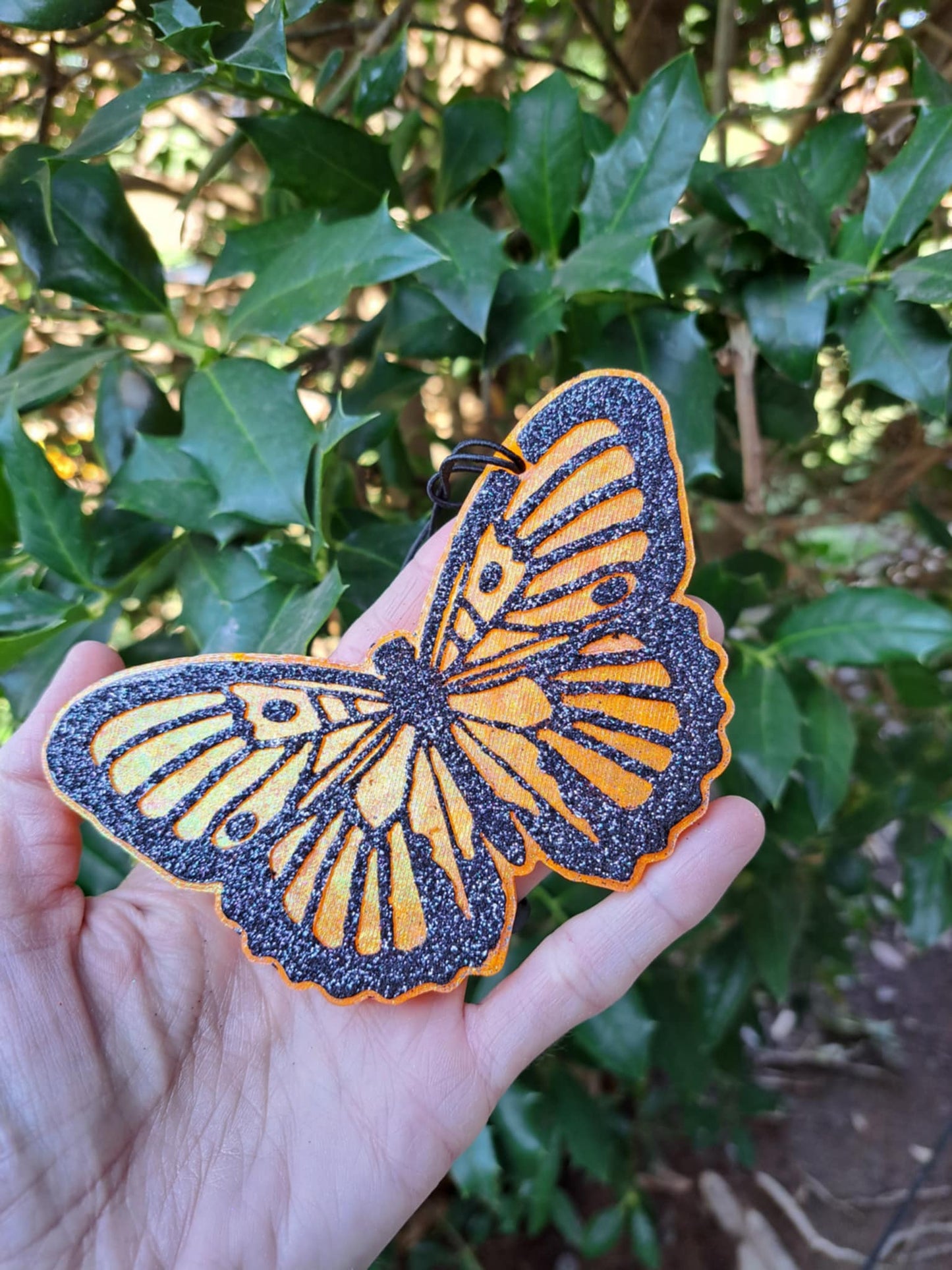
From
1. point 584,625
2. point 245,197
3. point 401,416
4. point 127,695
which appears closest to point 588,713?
point 584,625

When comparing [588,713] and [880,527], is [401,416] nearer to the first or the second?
[588,713]

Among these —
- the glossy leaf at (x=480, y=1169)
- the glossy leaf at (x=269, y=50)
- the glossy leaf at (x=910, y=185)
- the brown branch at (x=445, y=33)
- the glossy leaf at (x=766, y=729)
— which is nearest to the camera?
the glossy leaf at (x=269, y=50)

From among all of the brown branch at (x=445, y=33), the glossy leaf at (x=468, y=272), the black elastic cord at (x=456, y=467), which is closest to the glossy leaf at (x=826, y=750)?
the black elastic cord at (x=456, y=467)

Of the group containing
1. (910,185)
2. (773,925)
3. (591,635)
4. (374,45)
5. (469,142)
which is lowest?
(773,925)

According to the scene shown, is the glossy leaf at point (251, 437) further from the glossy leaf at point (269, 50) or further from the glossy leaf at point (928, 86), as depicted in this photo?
the glossy leaf at point (928, 86)

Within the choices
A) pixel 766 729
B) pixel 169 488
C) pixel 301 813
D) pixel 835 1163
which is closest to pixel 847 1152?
pixel 835 1163

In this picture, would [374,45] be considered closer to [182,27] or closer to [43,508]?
[182,27]

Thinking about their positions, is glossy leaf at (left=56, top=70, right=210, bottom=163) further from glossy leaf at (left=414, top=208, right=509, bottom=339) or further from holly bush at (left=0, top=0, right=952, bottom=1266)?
glossy leaf at (left=414, top=208, right=509, bottom=339)
